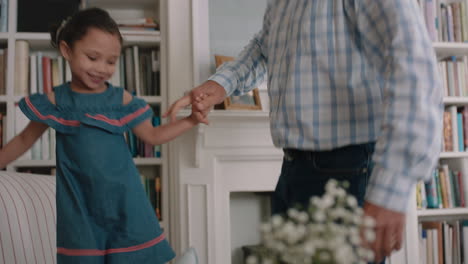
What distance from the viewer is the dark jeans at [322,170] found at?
2.98ft

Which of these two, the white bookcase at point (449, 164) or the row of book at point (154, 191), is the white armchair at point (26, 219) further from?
the white bookcase at point (449, 164)

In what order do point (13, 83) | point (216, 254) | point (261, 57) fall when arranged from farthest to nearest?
point (13, 83) < point (216, 254) < point (261, 57)

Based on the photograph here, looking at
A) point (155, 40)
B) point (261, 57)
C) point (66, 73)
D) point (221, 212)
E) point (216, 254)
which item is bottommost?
point (216, 254)

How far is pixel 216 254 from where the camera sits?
240 centimetres

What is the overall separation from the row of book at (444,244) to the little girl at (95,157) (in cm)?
194

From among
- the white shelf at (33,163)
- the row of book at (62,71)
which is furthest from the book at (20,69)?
the white shelf at (33,163)

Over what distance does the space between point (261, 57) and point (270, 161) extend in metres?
1.30

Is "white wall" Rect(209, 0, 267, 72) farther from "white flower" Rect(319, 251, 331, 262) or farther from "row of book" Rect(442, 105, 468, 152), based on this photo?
"white flower" Rect(319, 251, 331, 262)

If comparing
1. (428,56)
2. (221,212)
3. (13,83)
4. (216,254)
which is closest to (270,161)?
(221,212)

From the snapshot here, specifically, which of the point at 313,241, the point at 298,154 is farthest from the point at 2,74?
the point at 313,241

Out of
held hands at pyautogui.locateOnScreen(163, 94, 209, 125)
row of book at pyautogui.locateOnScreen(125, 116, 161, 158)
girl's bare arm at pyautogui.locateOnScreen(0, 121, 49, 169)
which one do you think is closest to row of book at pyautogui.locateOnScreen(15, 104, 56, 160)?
row of book at pyautogui.locateOnScreen(125, 116, 161, 158)

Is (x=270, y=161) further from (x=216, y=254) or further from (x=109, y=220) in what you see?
(x=109, y=220)

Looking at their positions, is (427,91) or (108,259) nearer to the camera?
(427,91)

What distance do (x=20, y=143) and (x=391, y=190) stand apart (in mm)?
1246
